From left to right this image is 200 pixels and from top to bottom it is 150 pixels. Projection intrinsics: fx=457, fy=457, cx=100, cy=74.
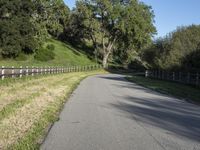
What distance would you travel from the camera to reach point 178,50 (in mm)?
56594

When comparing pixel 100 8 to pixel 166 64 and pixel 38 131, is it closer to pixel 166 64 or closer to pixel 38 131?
pixel 166 64

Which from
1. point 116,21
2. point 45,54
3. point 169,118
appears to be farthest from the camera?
point 116,21

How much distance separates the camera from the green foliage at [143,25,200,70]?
53.0 meters

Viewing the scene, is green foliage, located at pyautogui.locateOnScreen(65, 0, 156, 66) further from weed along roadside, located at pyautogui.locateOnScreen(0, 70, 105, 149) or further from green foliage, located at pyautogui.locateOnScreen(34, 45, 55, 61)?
weed along roadside, located at pyautogui.locateOnScreen(0, 70, 105, 149)

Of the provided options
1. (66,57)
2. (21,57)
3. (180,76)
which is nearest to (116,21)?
(66,57)

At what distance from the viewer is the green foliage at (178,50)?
174 ft

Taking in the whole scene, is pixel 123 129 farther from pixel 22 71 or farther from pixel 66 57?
pixel 66 57

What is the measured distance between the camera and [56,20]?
86312mm

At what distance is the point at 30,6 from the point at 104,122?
62821 mm

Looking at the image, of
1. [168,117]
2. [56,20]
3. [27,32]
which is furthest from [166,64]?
[168,117]

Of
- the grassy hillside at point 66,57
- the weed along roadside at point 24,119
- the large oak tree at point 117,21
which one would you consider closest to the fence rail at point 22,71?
the weed along roadside at point 24,119

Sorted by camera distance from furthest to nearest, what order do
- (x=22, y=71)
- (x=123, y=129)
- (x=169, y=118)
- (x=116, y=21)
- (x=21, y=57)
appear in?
(x=116, y=21)
(x=21, y=57)
(x=22, y=71)
(x=169, y=118)
(x=123, y=129)

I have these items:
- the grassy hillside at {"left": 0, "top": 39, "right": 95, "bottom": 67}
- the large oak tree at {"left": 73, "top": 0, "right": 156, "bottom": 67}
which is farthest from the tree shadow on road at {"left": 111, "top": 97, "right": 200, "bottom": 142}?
the large oak tree at {"left": 73, "top": 0, "right": 156, "bottom": 67}

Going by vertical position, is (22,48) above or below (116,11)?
below
